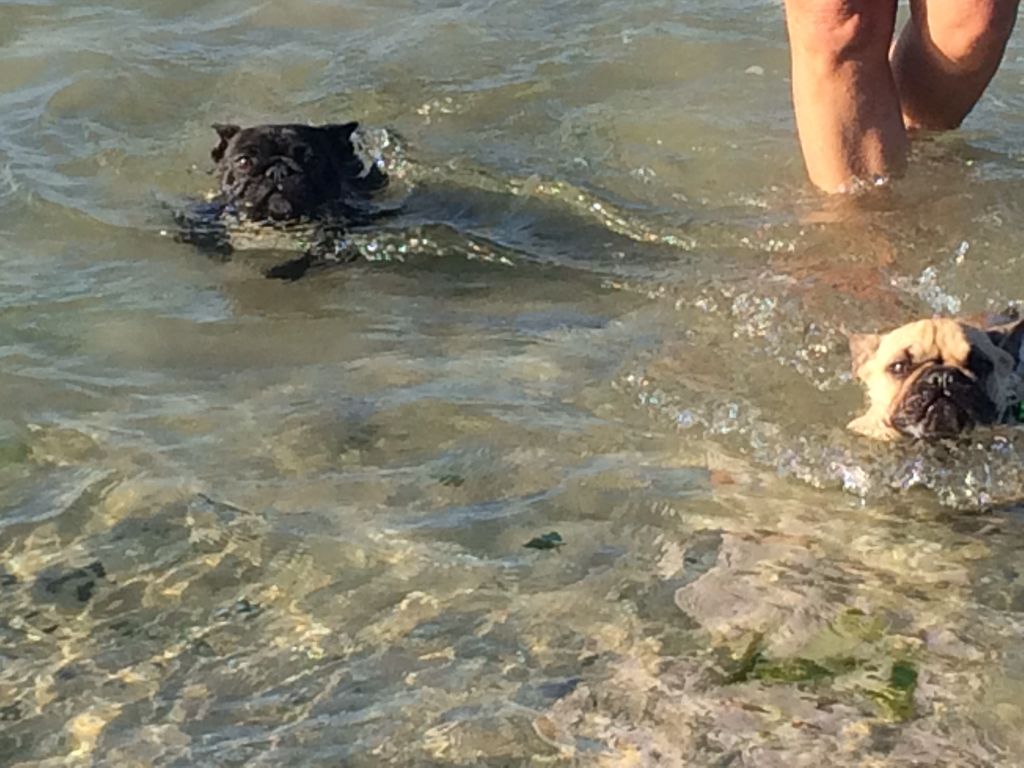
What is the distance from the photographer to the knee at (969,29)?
22.5 feet

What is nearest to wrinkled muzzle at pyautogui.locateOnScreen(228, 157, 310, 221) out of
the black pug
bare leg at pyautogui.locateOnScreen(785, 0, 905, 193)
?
the black pug

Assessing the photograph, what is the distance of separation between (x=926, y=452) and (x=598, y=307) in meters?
1.75

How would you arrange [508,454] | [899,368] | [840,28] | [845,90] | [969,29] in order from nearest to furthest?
[508,454] → [899,368] → [840,28] → [845,90] → [969,29]

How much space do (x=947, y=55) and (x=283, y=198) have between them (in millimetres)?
3053

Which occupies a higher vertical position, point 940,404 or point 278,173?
point 278,173

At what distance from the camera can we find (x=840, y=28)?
255 inches

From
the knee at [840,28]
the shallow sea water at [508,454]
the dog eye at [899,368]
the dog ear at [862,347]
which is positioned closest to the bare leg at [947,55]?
the shallow sea water at [508,454]

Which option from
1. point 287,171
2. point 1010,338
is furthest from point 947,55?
point 287,171

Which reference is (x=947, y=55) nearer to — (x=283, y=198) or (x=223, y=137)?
(x=283, y=198)

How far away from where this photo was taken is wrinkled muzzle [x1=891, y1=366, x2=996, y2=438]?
17.6 ft

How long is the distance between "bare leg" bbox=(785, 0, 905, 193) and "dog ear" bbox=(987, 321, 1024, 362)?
4.71ft

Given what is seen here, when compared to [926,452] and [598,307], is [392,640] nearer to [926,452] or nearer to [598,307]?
Answer: [926,452]

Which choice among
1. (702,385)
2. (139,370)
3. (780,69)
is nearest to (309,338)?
(139,370)

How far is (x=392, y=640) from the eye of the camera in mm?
4273
